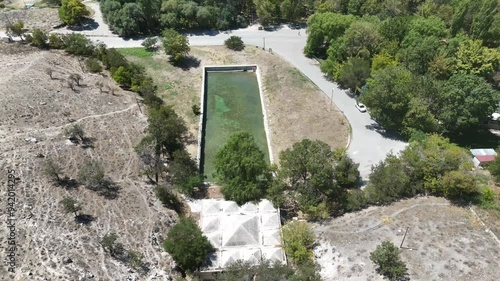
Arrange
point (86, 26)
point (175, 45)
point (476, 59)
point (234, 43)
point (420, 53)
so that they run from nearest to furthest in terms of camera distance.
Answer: point (476, 59), point (420, 53), point (175, 45), point (234, 43), point (86, 26)

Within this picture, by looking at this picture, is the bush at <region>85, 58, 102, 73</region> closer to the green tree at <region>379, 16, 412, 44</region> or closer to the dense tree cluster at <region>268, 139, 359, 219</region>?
the dense tree cluster at <region>268, 139, 359, 219</region>

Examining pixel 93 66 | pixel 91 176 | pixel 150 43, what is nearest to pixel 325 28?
pixel 150 43

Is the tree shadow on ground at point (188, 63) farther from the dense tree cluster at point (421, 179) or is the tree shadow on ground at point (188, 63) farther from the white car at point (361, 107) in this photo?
the dense tree cluster at point (421, 179)

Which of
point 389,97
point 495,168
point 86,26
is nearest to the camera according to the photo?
point 495,168

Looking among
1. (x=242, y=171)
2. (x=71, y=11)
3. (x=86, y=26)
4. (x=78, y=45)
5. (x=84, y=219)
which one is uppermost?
(x=71, y=11)

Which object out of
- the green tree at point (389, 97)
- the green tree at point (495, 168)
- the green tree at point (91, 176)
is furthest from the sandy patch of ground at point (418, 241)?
the green tree at point (91, 176)

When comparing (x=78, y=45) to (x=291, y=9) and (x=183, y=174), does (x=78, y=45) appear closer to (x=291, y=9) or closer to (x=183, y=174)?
(x=183, y=174)
